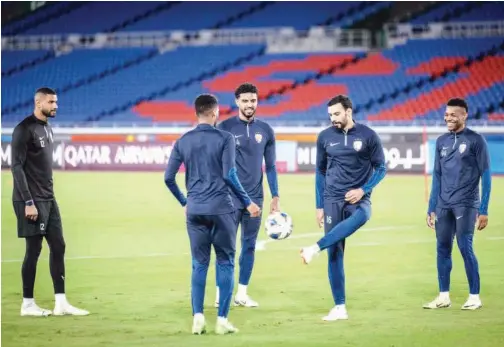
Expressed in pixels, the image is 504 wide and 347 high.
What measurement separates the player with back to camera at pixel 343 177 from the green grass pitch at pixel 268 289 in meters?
0.41

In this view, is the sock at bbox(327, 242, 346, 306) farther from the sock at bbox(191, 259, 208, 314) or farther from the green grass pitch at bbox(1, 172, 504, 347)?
the sock at bbox(191, 259, 208, 314)

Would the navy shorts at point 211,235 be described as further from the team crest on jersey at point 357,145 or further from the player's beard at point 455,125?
the player's beard at point 455,125

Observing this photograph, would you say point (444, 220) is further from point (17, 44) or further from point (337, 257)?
point (17, 44)

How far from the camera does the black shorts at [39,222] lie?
7.69 meters

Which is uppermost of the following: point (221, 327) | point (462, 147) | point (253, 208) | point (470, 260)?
point (462, 147)

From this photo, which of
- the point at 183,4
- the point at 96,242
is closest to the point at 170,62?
the point at 183,4

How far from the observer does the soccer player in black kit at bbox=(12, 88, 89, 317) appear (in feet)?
25.0

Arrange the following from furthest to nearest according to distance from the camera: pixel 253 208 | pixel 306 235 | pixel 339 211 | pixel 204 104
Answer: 1. pixel 306 235
2. pixel 339 211
3. pixel 253 208
4. pixel 204 104

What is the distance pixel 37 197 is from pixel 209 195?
1.63 m

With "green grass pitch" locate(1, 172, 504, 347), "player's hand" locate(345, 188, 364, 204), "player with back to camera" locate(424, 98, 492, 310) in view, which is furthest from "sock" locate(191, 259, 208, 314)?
"player with back to camera" locate(424, 98, 492, 310)

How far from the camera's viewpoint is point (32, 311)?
308 inches

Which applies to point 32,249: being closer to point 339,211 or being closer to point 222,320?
point 222,320

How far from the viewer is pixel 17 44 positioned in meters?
40.0

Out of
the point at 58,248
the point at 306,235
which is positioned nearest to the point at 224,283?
the point at 58,248
